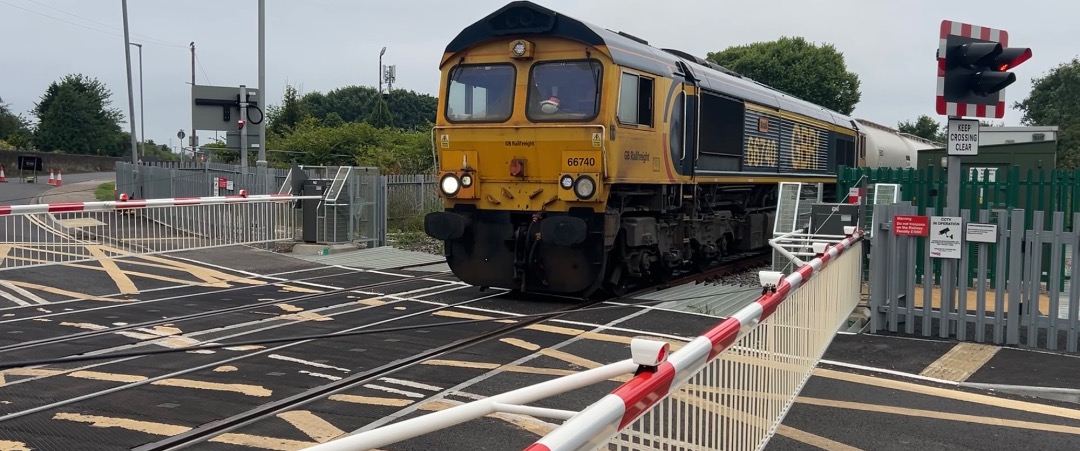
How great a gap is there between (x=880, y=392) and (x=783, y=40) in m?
55.4

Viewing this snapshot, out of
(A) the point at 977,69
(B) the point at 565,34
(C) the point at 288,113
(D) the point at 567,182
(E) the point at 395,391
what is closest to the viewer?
(E) the point at 395,391

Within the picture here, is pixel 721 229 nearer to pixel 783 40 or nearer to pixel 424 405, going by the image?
pixel 424 405

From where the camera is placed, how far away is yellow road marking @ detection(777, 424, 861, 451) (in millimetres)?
5457

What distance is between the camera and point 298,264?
1461 cm

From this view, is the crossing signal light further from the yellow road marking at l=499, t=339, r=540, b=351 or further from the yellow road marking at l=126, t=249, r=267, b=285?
the yellow road marking at l=126, t=249, r=267, b=285

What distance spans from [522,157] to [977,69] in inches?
199

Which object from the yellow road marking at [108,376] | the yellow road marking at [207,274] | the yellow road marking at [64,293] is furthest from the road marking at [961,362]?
the yellow road marking at [64,293]

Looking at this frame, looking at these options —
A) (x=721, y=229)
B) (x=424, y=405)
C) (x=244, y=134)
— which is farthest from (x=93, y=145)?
(x=424, y=405)

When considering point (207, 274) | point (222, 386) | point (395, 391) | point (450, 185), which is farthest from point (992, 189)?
point (207, 274)

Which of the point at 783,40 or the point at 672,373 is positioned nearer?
the point at 672,373

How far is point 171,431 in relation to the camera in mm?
5453

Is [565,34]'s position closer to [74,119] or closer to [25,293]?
[25,293]

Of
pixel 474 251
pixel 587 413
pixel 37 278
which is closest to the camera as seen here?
pixel 587 413

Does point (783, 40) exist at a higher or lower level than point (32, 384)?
higher
